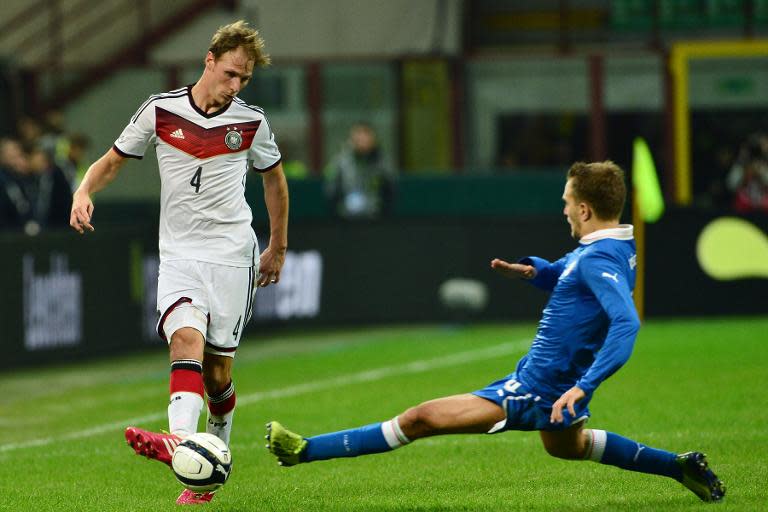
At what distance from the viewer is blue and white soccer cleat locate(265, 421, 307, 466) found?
6.62 meters

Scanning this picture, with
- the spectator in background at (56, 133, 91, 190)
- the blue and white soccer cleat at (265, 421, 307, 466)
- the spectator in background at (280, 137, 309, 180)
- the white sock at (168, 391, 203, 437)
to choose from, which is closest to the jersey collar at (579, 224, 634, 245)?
the blue and white soccer cleat at (265, 421, 307, 466)

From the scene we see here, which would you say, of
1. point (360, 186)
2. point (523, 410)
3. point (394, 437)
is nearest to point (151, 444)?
point (394, 437)

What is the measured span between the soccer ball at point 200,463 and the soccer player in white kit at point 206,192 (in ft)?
1.35

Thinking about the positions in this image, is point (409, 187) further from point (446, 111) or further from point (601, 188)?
point (601, 188)

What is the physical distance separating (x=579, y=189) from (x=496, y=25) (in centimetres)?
1629

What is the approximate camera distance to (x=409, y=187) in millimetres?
20703

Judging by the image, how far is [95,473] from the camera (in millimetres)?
8516

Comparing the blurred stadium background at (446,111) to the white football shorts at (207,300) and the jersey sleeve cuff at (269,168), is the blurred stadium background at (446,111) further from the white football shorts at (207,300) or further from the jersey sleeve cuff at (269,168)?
the white football shorts at (207,300)

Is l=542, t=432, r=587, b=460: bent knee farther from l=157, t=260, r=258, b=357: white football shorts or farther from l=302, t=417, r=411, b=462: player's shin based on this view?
l=157, t=260, r=258, b=357: white football shorts

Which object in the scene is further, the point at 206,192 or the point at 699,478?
the point at 206,192

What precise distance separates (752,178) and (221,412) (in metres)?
13.0

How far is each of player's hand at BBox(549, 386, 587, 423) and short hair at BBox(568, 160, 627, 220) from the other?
0.85 m

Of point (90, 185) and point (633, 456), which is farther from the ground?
point (90, 185)

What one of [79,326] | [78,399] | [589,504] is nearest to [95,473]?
[589,504]
